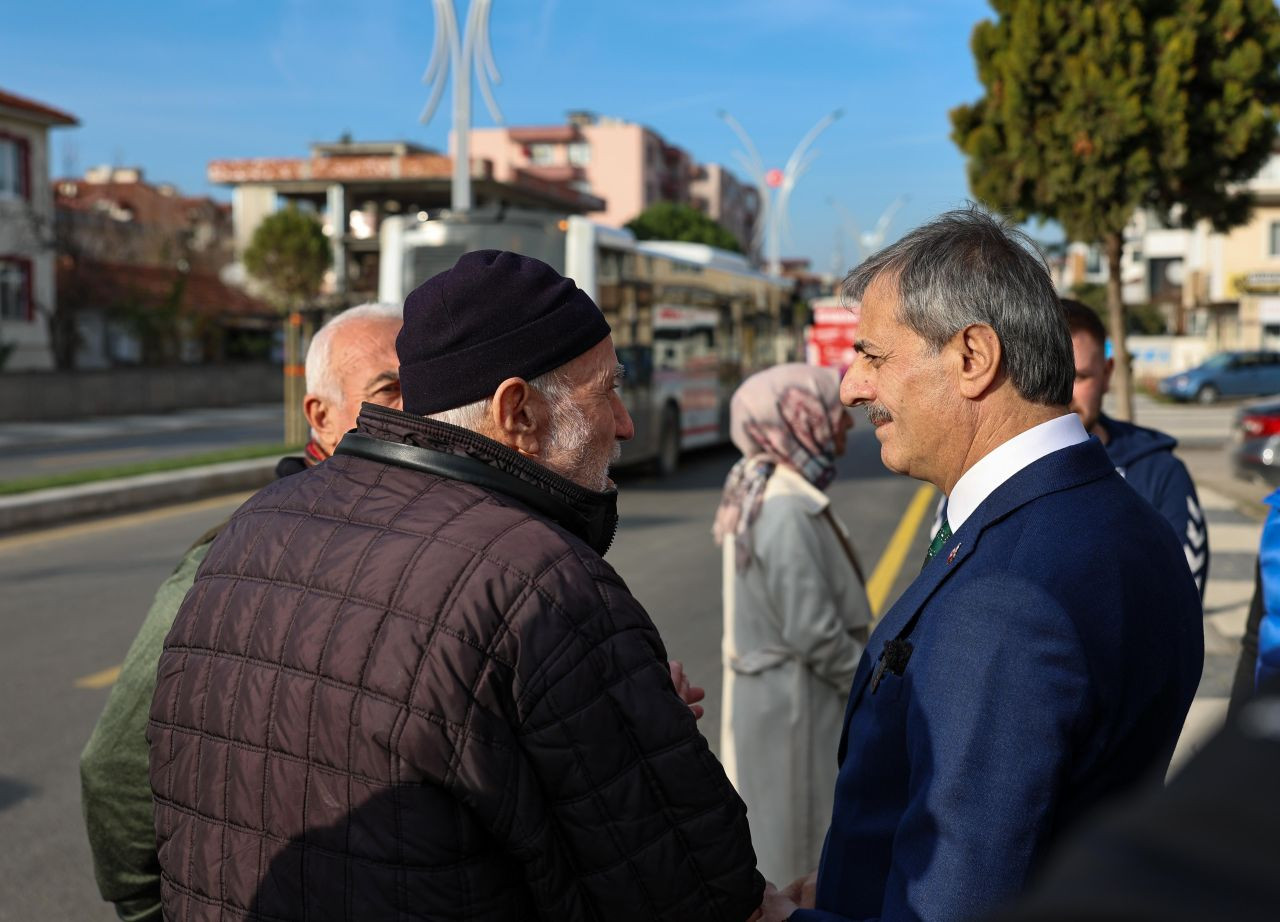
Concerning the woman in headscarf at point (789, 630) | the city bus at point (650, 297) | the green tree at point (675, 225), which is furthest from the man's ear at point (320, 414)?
the green tree at point (675, 225)

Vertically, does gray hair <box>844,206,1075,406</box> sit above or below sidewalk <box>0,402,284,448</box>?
above

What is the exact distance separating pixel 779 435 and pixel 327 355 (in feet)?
4.25

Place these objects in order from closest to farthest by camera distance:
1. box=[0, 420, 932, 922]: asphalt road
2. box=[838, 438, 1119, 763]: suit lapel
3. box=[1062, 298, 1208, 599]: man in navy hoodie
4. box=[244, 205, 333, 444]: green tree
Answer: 1. box=[838, 438, 1119, 763]: suit lapel
2. box=[1062, 298, 1208, 599]: man in navy hoodie
3. box=[0, 420, 932, 922]: asphalt road
4. box=[244, 205, 333, 444]: green tree

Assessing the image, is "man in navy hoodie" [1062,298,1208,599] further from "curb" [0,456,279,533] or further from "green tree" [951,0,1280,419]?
"green tree" [951,0,1280,419]

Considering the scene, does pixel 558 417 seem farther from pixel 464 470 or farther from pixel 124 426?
pixel 124 426

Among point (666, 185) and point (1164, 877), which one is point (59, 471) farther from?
point (666, 185)


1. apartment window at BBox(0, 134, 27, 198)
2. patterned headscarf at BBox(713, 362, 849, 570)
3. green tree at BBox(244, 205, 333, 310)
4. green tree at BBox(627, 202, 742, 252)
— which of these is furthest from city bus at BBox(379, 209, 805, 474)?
green tree at BBox(627, 202, 742, 252)

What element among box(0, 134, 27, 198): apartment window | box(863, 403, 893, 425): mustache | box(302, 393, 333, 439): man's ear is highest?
box(0, 134, 27, 198): apartment window

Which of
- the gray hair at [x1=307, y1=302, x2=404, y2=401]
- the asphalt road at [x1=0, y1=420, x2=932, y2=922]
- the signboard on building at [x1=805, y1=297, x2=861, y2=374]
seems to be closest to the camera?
the gray hair at [x1=307, y1=302, x2=404, y2=401]

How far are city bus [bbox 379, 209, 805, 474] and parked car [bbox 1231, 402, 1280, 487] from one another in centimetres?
730

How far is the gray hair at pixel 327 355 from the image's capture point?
3059mm

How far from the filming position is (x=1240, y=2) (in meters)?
14.8

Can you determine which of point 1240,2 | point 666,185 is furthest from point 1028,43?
point 666,185

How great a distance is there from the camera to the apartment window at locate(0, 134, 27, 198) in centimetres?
3550
